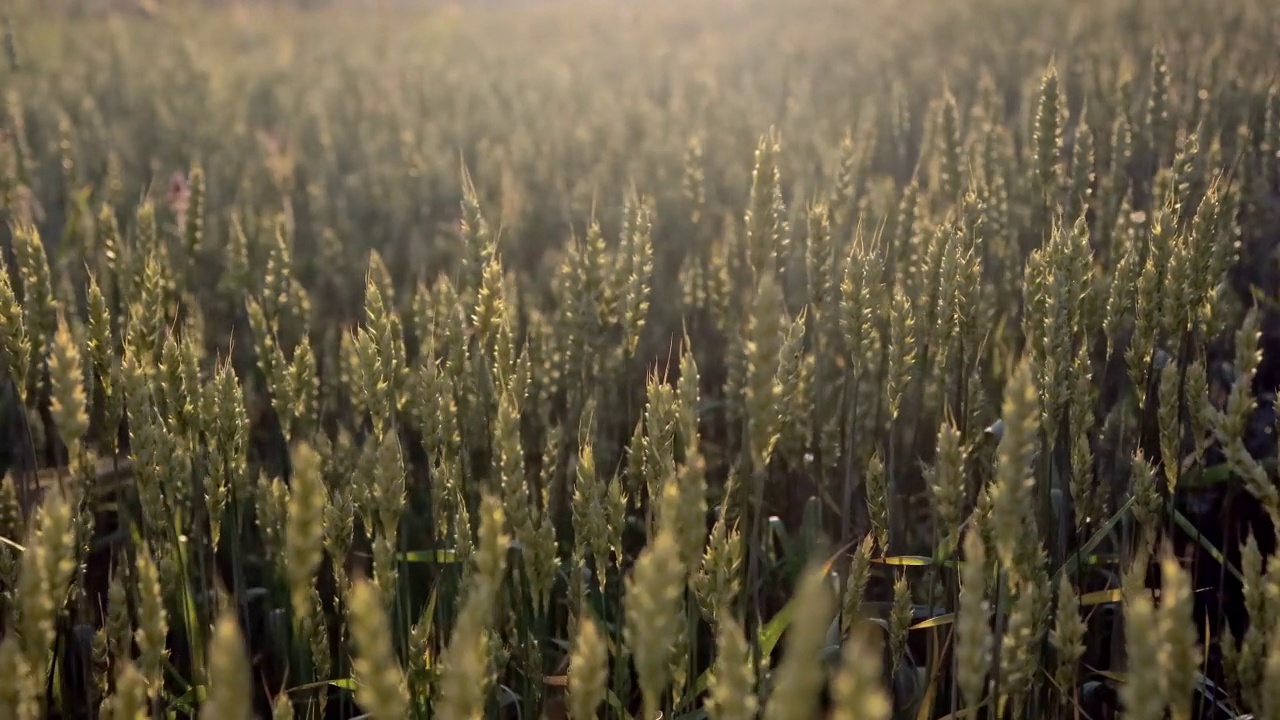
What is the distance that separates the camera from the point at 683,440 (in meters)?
1.26

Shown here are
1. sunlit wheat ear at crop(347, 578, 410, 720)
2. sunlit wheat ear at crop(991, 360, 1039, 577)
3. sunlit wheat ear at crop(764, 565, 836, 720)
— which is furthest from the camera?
sunlit wheat ear at crop(991, 360, 1039, 577)

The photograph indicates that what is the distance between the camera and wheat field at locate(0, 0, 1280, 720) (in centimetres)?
106

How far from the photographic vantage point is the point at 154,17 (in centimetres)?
1185

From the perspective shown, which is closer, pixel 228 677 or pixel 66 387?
pixel 228 677

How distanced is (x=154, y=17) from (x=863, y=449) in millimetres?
11945

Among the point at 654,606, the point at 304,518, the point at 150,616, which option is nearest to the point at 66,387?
the point at 150,616

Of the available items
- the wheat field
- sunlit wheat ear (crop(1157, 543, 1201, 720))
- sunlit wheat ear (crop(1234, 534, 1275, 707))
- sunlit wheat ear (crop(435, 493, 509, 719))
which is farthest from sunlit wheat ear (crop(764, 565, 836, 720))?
sunlit wheat ear (crop(1234, 534, 1275, 707))

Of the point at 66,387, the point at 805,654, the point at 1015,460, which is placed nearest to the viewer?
the point at 805,654

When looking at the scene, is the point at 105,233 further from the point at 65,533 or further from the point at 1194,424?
the point at 1194,424

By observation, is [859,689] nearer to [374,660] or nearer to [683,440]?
[374,660]

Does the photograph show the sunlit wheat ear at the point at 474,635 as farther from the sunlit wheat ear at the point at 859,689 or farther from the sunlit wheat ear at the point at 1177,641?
the sunlit wheat ear at the point at 1177,641

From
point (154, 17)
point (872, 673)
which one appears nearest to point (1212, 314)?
point (872, 673)

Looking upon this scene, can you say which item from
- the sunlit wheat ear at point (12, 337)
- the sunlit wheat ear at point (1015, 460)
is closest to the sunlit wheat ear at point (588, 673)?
the sunlit wheat ear at point (1015, 460)

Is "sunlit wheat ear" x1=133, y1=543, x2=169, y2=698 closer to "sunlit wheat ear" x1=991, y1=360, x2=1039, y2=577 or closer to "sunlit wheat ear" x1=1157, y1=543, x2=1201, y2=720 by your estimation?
"sunlit wheat ear" x1=991, y1=360, x2=1039, y2=577
